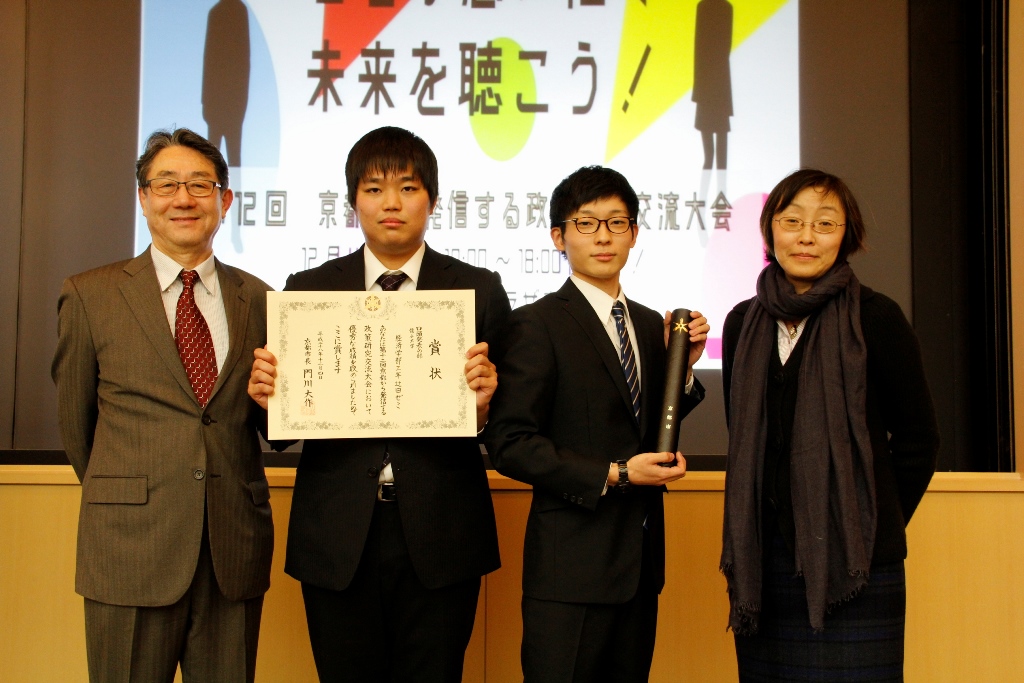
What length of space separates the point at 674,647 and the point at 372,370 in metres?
1.60

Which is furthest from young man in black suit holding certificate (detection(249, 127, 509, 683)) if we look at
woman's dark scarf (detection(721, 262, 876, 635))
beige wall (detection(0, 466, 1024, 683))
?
beige wall (detection(0, 466, 1024, 683))

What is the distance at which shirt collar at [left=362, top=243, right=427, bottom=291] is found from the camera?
6.06 ft

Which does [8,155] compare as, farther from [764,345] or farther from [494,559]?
[764,345]

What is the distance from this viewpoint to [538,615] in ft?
5.56

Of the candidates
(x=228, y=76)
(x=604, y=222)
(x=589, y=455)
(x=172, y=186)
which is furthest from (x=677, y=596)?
(x=228, y=76)

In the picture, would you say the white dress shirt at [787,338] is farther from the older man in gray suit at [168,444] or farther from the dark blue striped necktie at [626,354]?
the older man in gray suit at [168,444]

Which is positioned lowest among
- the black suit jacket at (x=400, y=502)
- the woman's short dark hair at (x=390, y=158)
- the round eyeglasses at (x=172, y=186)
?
the black suit jacket at (x=400, y=502)

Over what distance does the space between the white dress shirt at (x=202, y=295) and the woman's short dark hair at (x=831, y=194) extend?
4.17 ft

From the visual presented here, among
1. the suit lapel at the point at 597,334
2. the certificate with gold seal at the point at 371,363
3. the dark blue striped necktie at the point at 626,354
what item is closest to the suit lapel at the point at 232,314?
the certificate with gold seal at the point at 371,363

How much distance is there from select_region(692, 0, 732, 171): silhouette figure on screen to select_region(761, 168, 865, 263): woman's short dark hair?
1.49 metres

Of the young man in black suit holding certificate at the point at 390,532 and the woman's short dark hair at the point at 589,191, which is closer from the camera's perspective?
the young man in black suit holding certificate at the point at 390,532

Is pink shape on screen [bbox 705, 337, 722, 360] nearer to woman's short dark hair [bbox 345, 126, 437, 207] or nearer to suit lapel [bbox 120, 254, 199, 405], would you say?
woman's short dark hair [bbox 345, 126, 437, 207]

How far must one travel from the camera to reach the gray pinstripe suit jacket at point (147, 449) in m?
1.67

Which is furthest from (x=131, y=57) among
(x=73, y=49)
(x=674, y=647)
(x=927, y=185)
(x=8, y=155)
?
(x=927, y=185)
